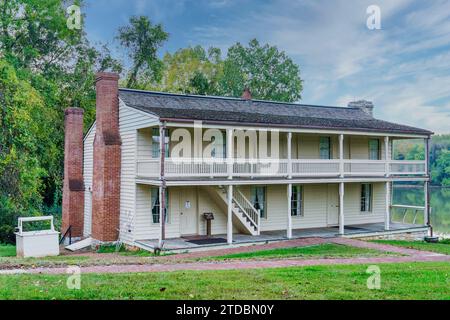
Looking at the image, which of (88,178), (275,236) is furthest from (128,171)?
(275,236)

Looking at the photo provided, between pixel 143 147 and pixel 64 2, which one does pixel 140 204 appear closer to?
pixel 143 147

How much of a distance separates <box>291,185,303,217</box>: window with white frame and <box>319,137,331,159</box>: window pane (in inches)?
88.9

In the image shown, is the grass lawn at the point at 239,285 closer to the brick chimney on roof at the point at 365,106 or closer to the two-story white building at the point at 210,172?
the two-story white building at the point at 210,172

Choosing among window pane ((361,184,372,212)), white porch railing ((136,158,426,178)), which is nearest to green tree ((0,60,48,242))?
white porch railing ((136,158,426,178))

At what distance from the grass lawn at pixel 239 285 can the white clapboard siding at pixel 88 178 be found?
1314 cm

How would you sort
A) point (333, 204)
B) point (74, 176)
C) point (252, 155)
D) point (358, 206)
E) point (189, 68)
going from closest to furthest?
point (252, 155)
point (74, 176)
point (333, 204)
point (358, 206)
point (189, 68)

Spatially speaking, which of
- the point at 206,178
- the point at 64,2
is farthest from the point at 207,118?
the point at 64,2

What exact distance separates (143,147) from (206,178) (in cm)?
325

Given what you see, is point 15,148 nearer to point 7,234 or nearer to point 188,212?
point 7,234

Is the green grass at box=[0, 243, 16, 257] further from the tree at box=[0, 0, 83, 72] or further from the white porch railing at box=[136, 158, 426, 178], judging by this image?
the tree at box=[0, 0, 83, 72]

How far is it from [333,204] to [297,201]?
239 cm

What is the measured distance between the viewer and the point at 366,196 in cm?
2512

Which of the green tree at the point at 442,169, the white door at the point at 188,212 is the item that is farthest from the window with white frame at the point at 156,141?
the green tree at the point at 442,169

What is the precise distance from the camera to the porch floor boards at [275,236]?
684 inches
